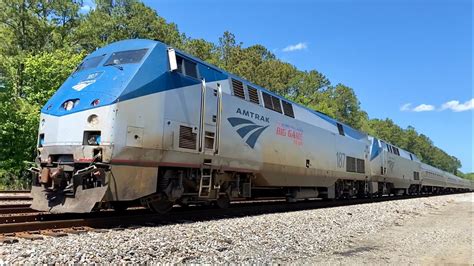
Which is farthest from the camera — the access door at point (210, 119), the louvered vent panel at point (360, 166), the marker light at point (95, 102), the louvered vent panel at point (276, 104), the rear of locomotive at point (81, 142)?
the louvered vent panel at point (360, 166)

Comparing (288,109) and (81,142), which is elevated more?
(288,109)

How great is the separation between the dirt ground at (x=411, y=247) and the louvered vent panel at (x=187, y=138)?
3.88m

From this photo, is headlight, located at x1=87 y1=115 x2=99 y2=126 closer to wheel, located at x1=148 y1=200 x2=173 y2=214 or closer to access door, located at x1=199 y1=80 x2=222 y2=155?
wheel, located at x1=148 y1=200 x2=173 y2=214

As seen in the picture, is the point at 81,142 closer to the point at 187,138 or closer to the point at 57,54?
the point at 187,138

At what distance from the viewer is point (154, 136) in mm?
8398

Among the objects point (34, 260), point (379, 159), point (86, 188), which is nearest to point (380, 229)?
point (86, 188)

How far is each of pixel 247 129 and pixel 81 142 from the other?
496cm

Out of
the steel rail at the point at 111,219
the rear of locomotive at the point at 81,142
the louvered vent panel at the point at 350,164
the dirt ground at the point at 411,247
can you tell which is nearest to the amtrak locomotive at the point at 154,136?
the rear of locomotive at the point at 81,142

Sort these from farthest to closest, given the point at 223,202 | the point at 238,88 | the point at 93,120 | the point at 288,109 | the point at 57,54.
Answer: the point at 57,54, the point at 288,109, the point at 238,88, the point at 223,202, the point at 93,120

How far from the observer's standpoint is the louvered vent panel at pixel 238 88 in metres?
11.4

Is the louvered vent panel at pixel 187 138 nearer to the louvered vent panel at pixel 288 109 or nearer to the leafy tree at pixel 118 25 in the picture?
the louvered vent panel at pixel 288 109

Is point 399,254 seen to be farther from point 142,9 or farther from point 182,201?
point 142,9

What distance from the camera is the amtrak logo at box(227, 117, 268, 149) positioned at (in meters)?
11.1

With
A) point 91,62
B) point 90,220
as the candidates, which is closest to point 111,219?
point 90,220
